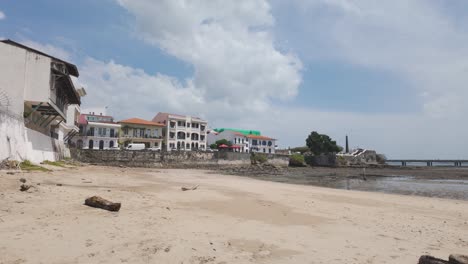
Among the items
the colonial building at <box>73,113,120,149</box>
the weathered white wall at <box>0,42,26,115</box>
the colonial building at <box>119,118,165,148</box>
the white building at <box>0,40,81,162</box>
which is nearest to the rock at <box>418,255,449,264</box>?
the white building at <box>0,40,81,162</box>

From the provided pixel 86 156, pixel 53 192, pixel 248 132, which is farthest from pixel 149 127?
pixel 53 192

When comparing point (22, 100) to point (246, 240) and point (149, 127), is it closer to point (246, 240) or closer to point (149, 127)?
point (246, 240)

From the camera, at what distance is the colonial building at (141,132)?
245 feet

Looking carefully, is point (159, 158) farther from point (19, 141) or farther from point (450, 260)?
point (450, 260)

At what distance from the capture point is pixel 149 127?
78.9m

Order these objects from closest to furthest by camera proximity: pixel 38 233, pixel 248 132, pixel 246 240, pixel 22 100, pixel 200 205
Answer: pixel 38 233, pixel 246 240, pixel 200 205, pixel 22 100, pixel 248 132

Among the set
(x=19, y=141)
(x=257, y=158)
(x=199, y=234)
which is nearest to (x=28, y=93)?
(x=19, y=141)

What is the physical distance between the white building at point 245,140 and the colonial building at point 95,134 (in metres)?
38.8

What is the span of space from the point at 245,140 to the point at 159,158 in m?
49.5

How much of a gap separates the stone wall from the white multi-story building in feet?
50.7

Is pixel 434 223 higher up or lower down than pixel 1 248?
lower down

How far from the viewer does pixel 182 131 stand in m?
85.1

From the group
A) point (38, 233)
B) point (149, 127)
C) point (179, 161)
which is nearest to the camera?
point (38, 233)

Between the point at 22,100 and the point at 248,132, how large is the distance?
9961cm
